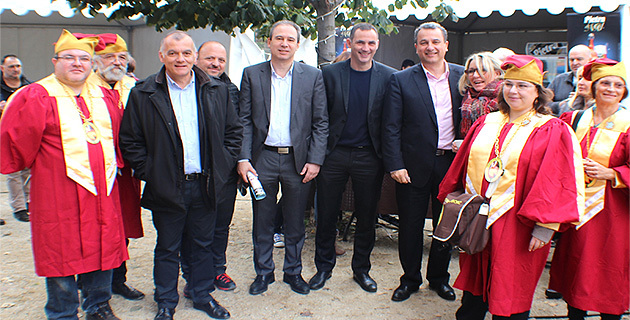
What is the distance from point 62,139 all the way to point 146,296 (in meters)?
1.44

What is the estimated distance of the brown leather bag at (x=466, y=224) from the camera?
267 centimetres

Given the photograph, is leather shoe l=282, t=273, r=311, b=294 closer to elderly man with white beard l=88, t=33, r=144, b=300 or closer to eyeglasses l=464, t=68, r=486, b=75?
elderly man with white beard l=88, t=33, r=144, b=300

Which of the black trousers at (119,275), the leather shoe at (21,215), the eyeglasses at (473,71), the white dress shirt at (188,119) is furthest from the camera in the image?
the leather shoe at (21,215)

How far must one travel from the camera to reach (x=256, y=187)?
3395 millimetres

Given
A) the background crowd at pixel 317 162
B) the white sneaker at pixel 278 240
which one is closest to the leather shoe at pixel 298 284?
the background crowd at pixel 317 162

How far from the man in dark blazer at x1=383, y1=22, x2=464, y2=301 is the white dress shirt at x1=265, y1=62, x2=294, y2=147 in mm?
719

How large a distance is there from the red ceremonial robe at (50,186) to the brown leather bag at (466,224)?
207 cm

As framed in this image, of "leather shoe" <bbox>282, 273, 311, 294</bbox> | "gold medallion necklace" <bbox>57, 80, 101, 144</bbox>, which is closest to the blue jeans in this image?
"gold medallion necklace" <bbox>57, 80, 101, 144</bbox>

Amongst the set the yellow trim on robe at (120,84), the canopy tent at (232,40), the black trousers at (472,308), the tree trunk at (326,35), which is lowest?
the black trousers at (472,308)

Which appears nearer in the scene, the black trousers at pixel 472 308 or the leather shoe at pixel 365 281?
the black trousers at pixel 472 308

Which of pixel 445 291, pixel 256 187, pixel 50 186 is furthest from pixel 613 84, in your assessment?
pixel 50 186

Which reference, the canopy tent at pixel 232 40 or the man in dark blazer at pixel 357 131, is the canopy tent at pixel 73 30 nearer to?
the canopy tent at pixel 232 40

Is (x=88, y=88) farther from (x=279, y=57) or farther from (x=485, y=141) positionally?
(x=485, y=141)

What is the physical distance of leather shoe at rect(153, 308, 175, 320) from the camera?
126 inches
